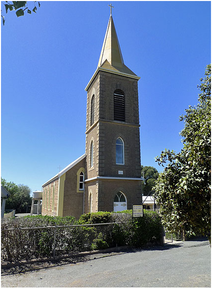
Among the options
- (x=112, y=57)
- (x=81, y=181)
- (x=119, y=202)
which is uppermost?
(x=112, y=57)

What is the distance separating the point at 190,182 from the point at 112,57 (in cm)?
1996

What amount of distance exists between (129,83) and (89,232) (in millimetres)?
14835

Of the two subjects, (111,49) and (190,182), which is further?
(111,49)

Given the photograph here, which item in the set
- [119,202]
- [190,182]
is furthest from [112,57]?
[190,182]

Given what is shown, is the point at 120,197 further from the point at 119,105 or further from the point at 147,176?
the point at 147,176

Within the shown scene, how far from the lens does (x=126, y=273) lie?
23.0ft

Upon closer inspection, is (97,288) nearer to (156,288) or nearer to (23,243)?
(156,288)

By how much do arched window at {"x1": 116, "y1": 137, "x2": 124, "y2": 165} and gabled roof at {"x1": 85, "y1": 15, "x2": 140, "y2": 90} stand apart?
21.5 feet

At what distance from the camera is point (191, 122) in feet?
16.3

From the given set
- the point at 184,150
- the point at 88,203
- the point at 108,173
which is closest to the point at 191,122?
the point at 184,150

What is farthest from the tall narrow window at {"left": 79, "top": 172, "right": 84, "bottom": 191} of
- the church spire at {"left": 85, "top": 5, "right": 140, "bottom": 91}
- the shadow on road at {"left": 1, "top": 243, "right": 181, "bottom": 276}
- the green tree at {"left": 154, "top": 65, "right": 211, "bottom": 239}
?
the green tree at {"left": 154, "top": 65, "right": 211, "bottom": 239}

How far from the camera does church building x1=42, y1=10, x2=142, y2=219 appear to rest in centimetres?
1747

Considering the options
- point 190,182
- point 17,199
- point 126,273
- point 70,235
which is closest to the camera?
point 190,182

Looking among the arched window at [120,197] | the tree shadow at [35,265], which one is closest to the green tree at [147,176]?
the arched window at [120,197]
